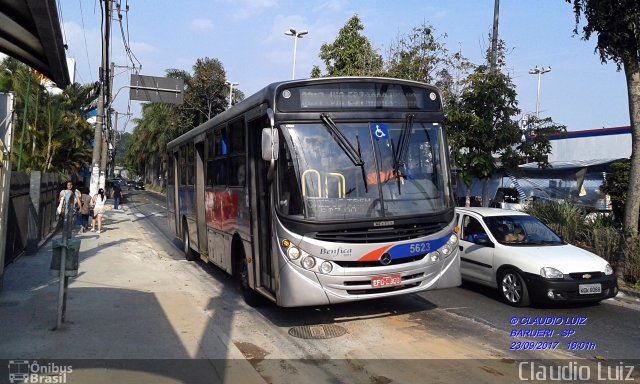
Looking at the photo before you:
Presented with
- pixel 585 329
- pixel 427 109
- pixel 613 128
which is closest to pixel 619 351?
pixel 585 329

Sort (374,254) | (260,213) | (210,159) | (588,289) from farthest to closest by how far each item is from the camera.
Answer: (210,159)
(588,289)
(260,213)
(374,254)

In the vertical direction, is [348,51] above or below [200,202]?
above

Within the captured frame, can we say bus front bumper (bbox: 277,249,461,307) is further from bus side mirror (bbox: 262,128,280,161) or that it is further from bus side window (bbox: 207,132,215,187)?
bus side window (bbox: 207,132,215,187)

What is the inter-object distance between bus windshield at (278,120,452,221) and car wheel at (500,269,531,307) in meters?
2.40

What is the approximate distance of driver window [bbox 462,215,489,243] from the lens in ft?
31.7

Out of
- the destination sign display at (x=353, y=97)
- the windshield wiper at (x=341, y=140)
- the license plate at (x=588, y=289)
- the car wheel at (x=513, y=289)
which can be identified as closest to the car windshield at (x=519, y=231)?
the car wheel at (x=513, y=289)

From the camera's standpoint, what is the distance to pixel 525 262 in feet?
27.7

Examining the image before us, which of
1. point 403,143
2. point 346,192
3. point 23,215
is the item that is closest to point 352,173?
point 346,192

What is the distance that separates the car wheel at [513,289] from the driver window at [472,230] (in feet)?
3.04

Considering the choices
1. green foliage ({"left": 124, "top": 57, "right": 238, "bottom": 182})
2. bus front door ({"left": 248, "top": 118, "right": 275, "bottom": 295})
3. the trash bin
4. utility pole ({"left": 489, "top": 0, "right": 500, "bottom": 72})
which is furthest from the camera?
green foliage ({"left": 124, "top": 57, "right": 238, "bottom": 182})

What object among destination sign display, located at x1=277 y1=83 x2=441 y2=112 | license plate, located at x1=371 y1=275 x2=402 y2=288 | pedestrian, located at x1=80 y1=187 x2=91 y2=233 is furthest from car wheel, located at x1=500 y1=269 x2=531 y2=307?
pedestrian, located at x1=80 y1=187 x2=91 y2=233

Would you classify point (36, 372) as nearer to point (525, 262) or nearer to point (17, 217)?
point (525, 262)

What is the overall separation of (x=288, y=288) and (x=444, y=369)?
2.05 metres

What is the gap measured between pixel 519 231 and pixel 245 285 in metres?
5.05
